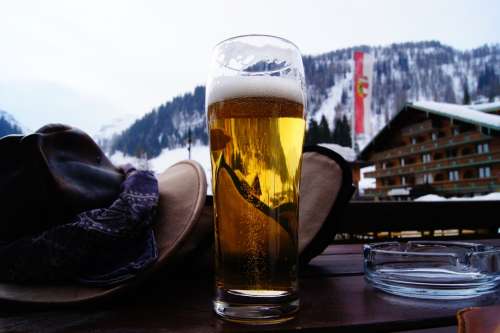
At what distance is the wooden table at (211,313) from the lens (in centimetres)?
54

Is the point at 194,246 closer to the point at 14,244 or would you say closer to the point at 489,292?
the point at 14,244

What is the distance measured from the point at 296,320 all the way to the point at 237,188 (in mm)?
206

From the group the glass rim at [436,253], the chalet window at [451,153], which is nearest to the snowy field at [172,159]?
the glass rim at [436,253]

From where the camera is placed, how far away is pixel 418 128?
763 inches

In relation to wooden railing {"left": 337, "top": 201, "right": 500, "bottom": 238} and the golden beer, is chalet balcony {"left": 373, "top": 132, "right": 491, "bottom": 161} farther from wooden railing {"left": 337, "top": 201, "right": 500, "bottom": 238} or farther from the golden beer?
the golden beer

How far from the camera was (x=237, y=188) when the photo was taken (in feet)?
2.04

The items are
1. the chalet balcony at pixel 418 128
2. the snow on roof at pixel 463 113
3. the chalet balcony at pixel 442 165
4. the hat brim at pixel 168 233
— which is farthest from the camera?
the chalet balcony at pixel 418 128

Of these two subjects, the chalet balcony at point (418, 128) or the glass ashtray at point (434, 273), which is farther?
the chalet balcony at point (418, 128)

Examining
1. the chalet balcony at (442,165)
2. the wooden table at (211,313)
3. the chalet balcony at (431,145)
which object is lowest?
the wooden table at (211,313)

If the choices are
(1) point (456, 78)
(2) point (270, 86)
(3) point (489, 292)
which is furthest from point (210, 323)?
(1) point (456, 78)

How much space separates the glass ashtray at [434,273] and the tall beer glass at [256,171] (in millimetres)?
221

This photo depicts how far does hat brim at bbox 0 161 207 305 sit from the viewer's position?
2.11ft

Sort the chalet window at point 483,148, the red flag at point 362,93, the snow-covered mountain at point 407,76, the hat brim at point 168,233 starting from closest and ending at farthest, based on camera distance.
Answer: the hat brim at point 168,233 < the red flag at point 362,93 < the chalet window at point 483,148 < the snow-covered mountain at point 407,76

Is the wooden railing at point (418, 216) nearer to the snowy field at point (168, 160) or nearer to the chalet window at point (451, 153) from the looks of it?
the snowy field at point (168, 160)
